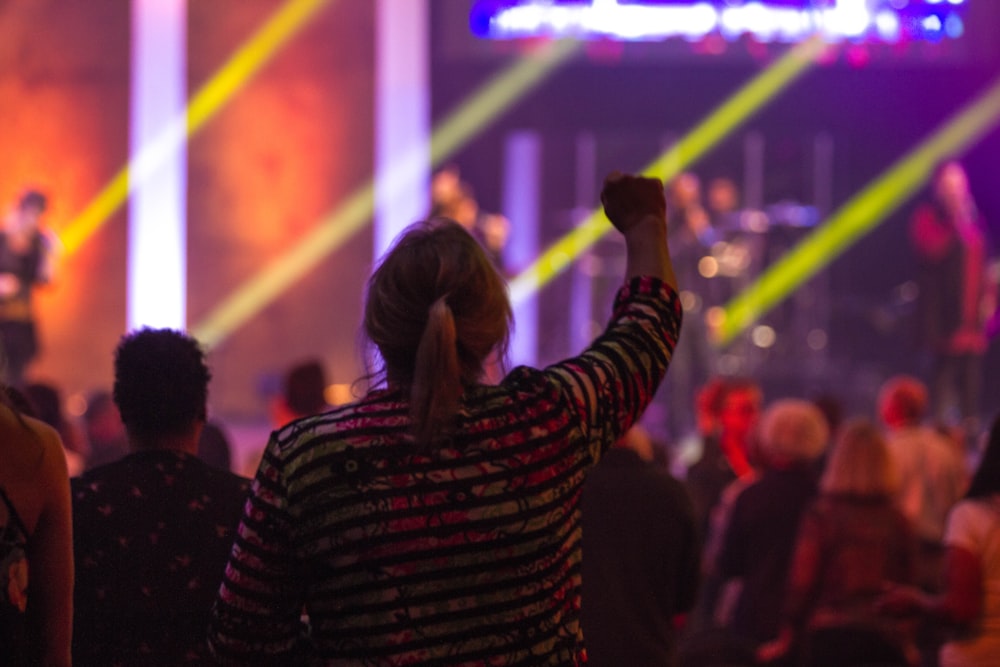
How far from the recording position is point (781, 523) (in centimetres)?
420

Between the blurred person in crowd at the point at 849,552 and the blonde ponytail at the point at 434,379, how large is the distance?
251 cm

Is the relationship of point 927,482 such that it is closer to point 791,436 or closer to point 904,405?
point 904,405

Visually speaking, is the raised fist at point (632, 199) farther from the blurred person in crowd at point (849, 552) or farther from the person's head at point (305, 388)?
the person's head at point (305, 388)

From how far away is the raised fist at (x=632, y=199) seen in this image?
190cm

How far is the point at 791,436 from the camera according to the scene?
13.9 feet

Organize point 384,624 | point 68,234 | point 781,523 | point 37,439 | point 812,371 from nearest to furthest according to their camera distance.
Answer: point 384,624 < point 37,439 < point 781,523 < point 68,234 < point 812,371

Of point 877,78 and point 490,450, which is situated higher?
point 877,78

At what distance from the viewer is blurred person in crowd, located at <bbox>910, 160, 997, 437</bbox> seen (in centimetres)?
935

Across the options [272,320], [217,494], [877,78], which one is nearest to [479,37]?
[272,320]

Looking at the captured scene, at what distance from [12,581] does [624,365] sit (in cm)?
88

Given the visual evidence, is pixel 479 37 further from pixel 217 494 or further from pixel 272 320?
pixel 217 494

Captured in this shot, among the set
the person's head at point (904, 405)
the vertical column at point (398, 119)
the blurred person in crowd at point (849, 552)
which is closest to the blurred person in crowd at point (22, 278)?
the vertical column at point (398, 119)

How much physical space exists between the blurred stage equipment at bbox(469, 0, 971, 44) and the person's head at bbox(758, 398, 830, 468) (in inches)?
300

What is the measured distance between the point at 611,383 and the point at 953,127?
11.6m
